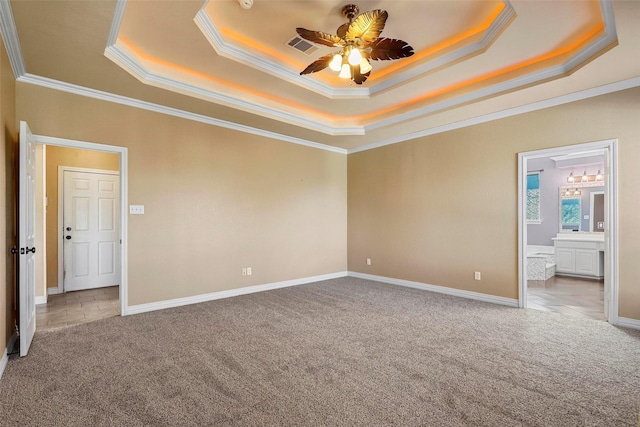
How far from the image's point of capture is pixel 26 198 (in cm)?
287

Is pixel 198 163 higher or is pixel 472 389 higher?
pixel 198 163

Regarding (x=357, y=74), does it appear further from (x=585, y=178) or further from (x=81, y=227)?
(x=585, y=178)

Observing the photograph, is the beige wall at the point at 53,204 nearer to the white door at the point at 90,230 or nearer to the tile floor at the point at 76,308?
the white door at the point at 90,230

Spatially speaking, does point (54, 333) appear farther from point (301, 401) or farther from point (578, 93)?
point (578, 93)

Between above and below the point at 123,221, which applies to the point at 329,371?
below

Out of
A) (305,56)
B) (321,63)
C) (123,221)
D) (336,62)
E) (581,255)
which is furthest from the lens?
(581,255)

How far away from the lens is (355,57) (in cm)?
285

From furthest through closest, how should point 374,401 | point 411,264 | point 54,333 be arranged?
point 411,264
point 54,333
point 374,401

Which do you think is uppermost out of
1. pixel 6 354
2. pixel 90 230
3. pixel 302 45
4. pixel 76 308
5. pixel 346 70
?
pixel 302 45

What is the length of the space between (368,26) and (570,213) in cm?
756

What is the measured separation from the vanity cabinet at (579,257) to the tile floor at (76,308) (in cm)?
825

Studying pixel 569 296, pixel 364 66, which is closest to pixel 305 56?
pixel 364 66

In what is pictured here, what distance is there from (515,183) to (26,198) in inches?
222

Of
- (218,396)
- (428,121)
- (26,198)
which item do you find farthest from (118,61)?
(428,121)
